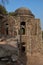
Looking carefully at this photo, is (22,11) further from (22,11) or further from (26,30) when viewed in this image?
(26,30)

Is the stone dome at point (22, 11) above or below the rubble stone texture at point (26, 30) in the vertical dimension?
above

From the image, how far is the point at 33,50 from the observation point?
21.0 metres

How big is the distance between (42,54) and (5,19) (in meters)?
6.57

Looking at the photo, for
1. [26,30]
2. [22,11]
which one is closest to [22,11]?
[22,11]

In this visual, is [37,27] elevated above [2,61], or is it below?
above

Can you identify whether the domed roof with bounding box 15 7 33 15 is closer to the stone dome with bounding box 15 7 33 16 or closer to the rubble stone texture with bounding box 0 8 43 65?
the stone dome with bounding box 15 7 33 16

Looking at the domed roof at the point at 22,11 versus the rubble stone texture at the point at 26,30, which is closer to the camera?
the rubble stone texture at the point at 26,30

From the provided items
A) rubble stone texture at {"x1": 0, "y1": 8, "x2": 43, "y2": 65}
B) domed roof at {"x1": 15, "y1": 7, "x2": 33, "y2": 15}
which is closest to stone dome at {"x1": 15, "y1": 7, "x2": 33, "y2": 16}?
domed roof at {"x1": 15, "y1": 7, "x2": 33, "y2": 15}

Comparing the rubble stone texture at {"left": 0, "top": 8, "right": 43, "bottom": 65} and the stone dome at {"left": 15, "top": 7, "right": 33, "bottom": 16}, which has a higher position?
the stone dome at {"left": 15, "top": 7, "right": 33, "bottom": 16}

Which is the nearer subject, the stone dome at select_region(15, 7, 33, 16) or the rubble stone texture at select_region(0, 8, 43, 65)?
the rubble stone texture at select_region(0, 8, 43, 65)

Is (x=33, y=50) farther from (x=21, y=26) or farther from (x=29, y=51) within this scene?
(x=21, y=26)

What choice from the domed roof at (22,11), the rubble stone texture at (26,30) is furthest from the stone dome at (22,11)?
the rubble stone texture at (26,30)

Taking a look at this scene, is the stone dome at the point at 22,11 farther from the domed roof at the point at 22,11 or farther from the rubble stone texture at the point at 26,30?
the rubble stone texture at the point at 26,30

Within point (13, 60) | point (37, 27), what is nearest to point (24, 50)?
point (37, 27)
